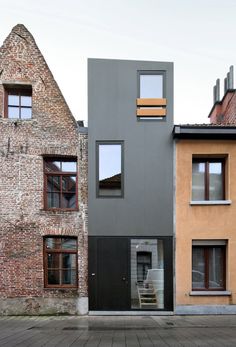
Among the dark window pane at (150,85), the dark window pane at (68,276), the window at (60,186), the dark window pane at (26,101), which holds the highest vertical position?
the dark window pane at (150,85)

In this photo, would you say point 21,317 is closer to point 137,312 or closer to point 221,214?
point 137,312

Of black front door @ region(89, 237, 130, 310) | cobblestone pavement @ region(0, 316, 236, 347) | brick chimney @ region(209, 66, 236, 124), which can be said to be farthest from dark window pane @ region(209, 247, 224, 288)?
brick chimney @ region(209, 66, 236, 124)

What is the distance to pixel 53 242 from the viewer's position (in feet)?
34.1

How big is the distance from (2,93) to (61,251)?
6.44 meters

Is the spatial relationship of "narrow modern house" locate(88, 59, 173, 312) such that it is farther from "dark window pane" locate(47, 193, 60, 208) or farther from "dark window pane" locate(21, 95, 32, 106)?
"dark window pane" locate(21, 95, 32, 106)

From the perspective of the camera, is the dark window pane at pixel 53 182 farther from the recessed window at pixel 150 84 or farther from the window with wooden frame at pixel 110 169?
the recessed window at pixel 150 84

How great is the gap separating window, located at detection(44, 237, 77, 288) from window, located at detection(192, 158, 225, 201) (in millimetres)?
5090

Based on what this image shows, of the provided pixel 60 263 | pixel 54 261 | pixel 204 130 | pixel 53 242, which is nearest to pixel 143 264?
pixel 60 263

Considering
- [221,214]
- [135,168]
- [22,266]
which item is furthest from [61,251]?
[221,214]

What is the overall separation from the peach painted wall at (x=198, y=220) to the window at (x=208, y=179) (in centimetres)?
32

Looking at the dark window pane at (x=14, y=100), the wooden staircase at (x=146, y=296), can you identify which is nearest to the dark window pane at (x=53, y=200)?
the dark window pane at (x=14, y=100)

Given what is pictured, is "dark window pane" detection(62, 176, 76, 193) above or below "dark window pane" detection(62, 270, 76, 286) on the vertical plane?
above

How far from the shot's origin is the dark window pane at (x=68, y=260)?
10.3 meters

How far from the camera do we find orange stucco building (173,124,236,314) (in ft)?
33.0
